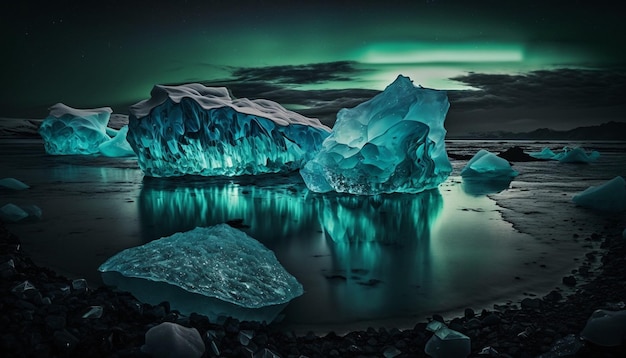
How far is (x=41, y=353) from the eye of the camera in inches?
75.6

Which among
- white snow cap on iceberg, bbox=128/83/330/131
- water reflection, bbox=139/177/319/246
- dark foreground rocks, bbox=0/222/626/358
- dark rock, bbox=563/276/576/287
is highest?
white snow cap on iceberg, bbox=128/83/330/131

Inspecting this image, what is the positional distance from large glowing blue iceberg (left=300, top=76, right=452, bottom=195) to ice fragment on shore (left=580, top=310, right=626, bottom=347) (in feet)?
22.5

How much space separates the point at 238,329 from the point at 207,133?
11.2 m

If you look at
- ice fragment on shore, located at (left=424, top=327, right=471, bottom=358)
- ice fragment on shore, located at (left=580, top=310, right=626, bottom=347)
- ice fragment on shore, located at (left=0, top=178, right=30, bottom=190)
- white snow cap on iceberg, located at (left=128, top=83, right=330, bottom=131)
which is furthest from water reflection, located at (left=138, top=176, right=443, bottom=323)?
ice fragment on shore, located at (left=0, top=178, right=30, bottom=190)

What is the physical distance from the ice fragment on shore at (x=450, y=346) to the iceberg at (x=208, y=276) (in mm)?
1165

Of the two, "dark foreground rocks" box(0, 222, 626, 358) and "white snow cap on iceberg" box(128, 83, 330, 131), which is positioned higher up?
"white snow cap on iceberg" box(128, 83, 330, 131)

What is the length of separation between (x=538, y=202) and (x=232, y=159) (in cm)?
924

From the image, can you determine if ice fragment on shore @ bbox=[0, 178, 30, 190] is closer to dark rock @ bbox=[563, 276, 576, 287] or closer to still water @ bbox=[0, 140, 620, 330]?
still water @ bbox=[0, 140, 620, 330]

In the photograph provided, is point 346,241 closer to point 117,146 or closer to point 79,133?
point 117,146

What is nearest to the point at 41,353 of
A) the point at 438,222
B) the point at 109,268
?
the point at 109,268

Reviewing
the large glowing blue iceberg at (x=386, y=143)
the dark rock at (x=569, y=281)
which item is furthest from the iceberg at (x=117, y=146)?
the dark rock at (x=569, y=281)

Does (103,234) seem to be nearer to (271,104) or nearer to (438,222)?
(438,222)

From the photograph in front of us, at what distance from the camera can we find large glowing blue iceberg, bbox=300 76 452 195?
9078 mm

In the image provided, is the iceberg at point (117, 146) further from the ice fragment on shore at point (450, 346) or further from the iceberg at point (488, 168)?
the ice fragment on shore at point (450, 346)
